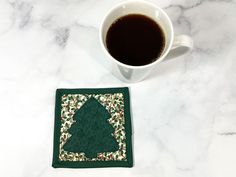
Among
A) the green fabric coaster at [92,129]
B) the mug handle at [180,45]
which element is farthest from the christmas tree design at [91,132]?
the mug handle at [180,45]

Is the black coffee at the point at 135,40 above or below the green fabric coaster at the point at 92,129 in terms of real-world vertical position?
above

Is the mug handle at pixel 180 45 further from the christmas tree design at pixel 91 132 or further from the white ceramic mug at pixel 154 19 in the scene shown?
the christmas tree design at pixel 91 132

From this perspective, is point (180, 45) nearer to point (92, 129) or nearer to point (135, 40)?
point (135, 40)

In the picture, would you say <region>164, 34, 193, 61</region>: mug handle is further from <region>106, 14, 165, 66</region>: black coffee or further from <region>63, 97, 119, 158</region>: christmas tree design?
<region>63, 97, 119, 158</region>: christmas tree design

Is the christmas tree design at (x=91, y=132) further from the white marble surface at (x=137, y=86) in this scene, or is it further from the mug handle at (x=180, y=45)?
the mug handle at (x=180, y=45)

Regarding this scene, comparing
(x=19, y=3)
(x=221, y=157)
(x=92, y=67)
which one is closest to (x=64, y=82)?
(x=92, y=67)
